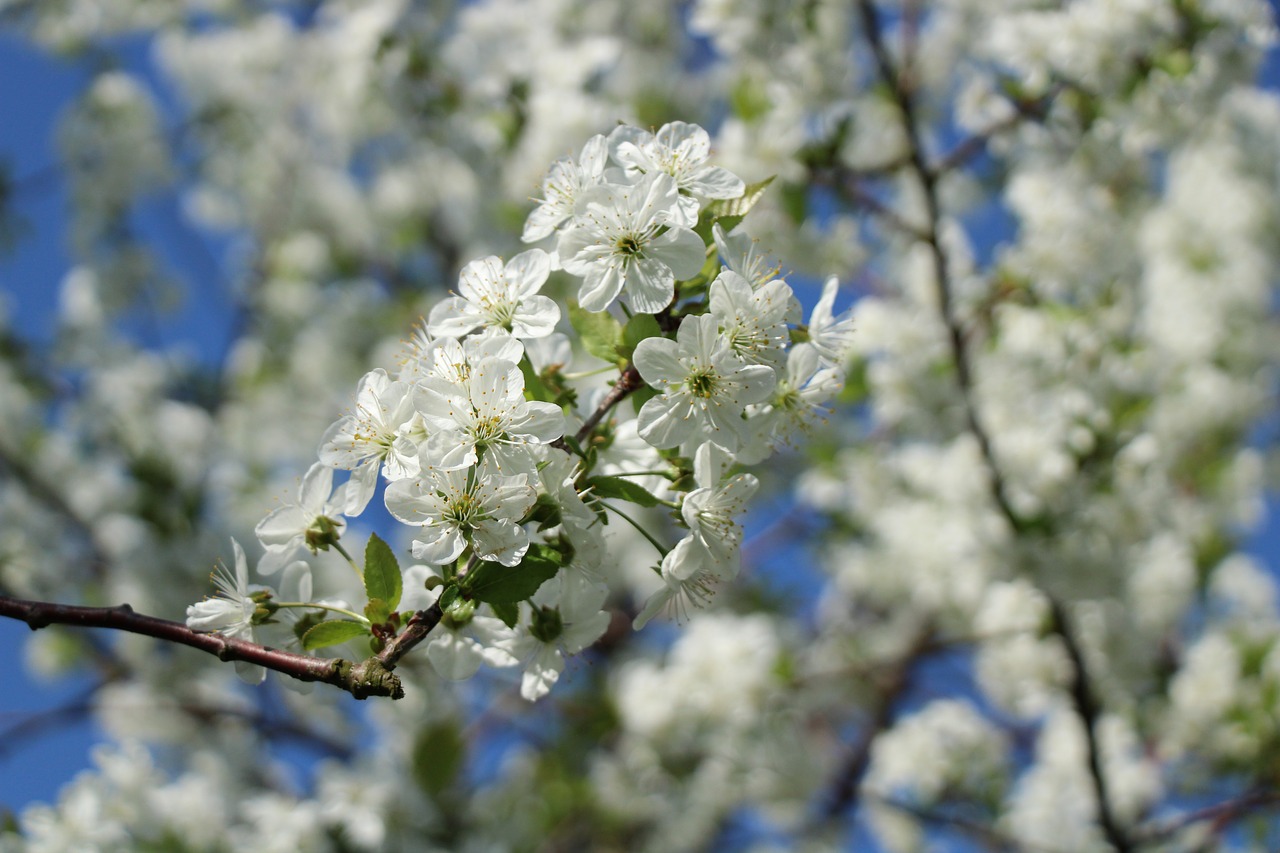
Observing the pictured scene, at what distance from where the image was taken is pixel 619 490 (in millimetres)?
1426

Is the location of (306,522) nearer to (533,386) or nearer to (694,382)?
(533,386)

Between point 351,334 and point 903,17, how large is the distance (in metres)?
4.08

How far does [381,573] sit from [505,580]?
186 mm

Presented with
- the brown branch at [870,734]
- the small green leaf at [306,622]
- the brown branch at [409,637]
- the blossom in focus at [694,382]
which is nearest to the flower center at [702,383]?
the blossom in focus at [694,382]

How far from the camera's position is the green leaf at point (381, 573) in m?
1.39

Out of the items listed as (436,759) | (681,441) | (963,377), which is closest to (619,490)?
(681,441)

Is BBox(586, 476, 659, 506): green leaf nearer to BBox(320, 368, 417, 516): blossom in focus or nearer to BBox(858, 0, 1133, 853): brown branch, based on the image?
BBox(320, 368, 417, 516): blossom in focus

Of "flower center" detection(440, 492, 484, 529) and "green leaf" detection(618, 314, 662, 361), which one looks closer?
"flower center" detection(440, 492, 484, 529)

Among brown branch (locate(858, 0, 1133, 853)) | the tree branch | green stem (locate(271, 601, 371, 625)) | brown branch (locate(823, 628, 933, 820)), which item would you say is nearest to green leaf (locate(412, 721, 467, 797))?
brown branch (locate(858, 0, 1133, 853))

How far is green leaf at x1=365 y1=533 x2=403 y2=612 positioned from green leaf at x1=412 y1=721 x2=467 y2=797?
8.22ft

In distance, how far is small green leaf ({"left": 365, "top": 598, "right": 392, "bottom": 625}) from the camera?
1377 millimetres

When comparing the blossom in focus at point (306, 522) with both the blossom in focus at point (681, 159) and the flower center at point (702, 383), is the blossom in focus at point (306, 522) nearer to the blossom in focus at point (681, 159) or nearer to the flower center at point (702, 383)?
the flower center at point (702, 383)

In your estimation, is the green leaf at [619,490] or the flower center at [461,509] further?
the green leaf at [619,490]

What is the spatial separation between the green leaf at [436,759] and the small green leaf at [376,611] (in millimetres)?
2504
